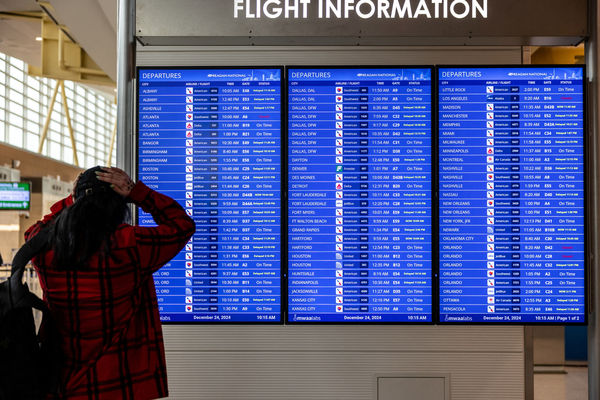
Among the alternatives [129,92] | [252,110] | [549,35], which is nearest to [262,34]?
[252,110]

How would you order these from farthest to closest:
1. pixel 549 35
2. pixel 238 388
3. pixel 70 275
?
pixel 238 388
pixel 549 35
pixel 70 275

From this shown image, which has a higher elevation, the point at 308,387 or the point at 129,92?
the point at 129,92

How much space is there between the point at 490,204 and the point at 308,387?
148 cm

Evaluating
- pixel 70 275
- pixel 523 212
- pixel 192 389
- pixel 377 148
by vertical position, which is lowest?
pixel 192 389

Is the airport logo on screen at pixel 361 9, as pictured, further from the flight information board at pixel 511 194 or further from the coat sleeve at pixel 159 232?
the coat sleeve at pixel 159 232

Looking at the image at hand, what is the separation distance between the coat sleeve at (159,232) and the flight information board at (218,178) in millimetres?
791

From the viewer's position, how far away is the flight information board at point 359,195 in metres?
3.14

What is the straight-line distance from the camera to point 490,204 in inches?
124

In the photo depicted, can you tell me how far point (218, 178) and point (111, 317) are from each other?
122 centimetres

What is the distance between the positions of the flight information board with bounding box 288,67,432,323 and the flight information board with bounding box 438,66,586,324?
0.46 ft

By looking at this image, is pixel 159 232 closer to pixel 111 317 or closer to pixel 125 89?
pixel 111 317

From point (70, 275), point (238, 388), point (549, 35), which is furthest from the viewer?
point (238, 388)

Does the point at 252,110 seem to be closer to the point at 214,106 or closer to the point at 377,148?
the point at 214,106

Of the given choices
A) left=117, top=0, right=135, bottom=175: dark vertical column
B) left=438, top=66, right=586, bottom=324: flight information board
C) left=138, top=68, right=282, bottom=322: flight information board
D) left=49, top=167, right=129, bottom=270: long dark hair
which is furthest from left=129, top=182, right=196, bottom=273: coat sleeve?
left=438, top=66, right=586, bottom=324: flight information board
